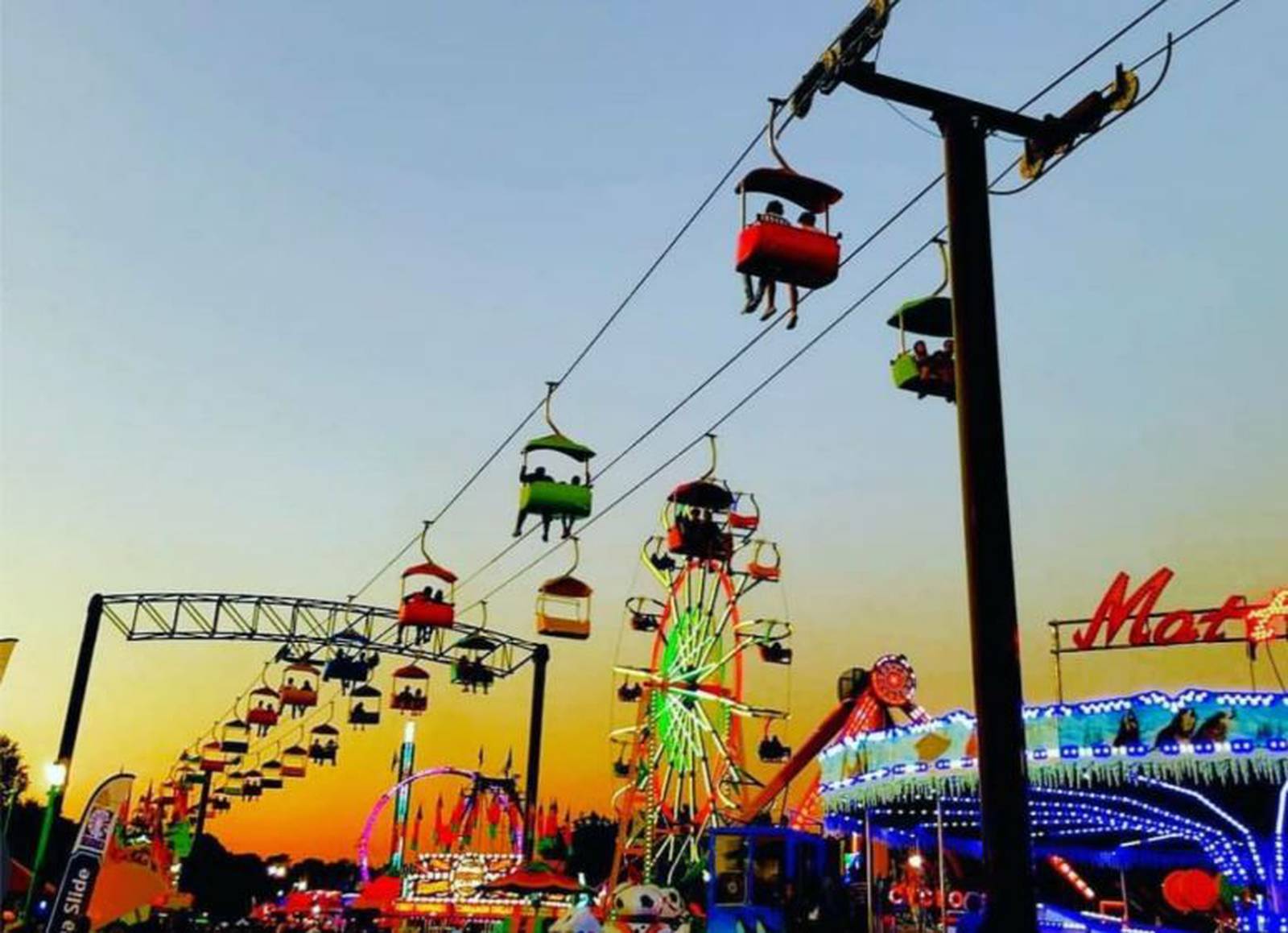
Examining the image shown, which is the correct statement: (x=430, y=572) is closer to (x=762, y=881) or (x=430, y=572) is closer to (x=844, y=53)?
(x=762, y=881)

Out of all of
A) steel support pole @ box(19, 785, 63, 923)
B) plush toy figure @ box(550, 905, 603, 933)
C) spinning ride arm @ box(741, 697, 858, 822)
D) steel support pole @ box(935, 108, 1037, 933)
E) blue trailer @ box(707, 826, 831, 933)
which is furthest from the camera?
spinning ride arm @ box(741, 697, 858, 822)

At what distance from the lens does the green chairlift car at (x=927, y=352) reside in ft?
25.9

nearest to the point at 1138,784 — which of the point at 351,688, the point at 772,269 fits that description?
the point at 772,269

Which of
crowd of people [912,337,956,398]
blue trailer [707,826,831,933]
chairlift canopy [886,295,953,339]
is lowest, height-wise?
blue trailer [707,826,831,933]

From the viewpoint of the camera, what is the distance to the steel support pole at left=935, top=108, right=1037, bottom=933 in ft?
16.8

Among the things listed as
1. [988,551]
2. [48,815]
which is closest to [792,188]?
[988,551]

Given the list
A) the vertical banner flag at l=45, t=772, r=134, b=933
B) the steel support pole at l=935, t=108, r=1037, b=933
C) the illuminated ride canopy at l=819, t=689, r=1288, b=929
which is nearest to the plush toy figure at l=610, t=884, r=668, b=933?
the illuminated ride canopy at l=819, t=689, r=1288, b=929

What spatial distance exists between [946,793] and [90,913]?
1364 centimetres

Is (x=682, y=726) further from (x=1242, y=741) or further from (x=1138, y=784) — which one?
(x=1242, y=741)

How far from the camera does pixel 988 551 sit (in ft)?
17.8

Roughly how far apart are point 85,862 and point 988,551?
10308 mm

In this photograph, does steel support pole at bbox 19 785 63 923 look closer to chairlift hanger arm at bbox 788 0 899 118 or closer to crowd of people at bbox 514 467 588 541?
crowd of people at bbox 514 467 588 541

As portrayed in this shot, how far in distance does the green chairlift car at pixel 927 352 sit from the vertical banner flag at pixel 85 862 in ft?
30.4

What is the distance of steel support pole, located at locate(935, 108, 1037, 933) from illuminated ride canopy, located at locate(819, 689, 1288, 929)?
1106cm
